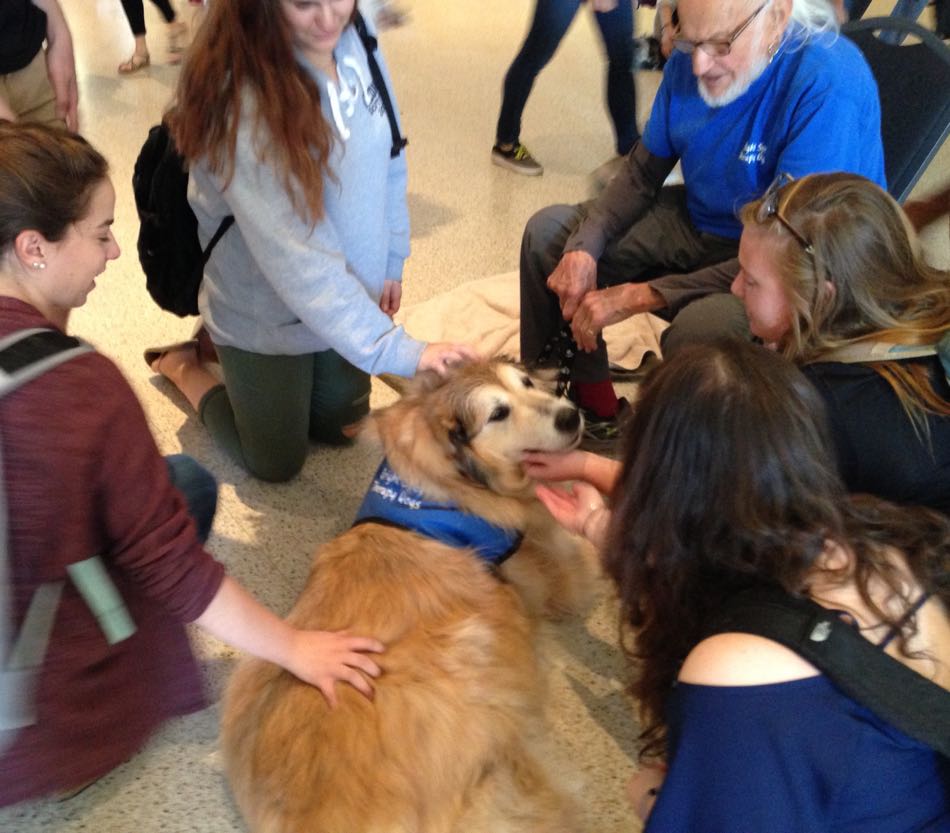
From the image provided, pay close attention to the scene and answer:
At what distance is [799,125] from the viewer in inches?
61.8

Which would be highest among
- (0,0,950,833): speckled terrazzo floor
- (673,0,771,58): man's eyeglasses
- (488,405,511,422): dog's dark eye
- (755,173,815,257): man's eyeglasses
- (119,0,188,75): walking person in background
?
(673,0,771,58): man's eyeglasses

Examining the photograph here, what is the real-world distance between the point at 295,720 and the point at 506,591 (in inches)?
19.2

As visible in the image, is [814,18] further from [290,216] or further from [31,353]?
[31,353]

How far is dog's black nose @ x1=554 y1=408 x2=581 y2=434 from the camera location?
1.51m

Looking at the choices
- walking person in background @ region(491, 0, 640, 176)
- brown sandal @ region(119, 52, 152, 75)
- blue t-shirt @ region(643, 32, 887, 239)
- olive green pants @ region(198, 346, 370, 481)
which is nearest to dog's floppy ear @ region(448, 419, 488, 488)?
olive green pants @ region(198, 346, 370, 481)

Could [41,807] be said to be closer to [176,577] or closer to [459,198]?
[176,577]

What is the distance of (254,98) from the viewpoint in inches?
54.6

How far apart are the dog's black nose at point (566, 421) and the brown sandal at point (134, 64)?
144 inches

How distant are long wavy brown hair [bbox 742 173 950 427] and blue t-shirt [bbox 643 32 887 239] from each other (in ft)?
1.25

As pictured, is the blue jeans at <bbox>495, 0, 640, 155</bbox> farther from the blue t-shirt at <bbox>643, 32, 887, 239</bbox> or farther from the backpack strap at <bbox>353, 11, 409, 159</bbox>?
the backpack strap at <bbox>353, 11, 409, 159</bbox>

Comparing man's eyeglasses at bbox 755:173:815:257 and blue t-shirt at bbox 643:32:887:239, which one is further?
blue t-shirt at bbox 643:32:887:239

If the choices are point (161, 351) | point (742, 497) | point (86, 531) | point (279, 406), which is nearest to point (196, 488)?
point (279, 406)

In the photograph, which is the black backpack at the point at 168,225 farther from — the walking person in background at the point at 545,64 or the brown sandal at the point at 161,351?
the walking person in background at the point at 545,64

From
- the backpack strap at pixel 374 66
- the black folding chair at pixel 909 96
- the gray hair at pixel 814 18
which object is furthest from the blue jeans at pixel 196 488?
the black folding chair at pixel 909 96
